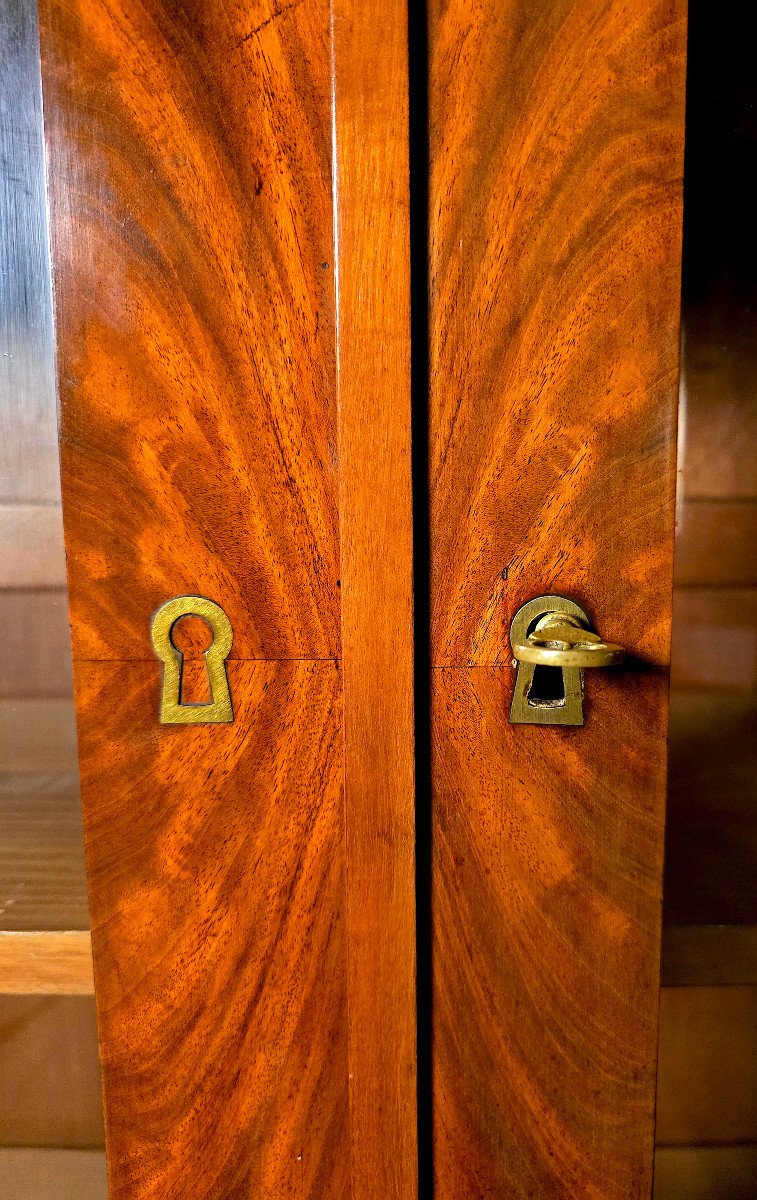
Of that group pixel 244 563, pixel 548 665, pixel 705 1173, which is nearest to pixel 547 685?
pixel 548 665

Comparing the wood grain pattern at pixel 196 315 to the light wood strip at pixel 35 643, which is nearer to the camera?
the wood grain pattern at pixel 196 315

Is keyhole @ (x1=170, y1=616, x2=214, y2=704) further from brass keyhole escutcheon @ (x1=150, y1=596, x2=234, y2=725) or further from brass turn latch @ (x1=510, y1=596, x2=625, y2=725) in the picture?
brass turn latch @ (x1=510, y1=596, x2=625, y2=725)

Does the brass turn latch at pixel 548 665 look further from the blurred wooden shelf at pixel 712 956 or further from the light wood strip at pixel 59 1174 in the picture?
the light wood strip at pixel 59 1174

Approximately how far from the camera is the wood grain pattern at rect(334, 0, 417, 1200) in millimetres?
311

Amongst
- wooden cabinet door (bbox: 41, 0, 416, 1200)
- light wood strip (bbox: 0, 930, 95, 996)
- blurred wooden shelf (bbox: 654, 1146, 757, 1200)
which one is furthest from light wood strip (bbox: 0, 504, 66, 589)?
blurred wooden shelf (bbox: 654, 1146, 757, 1200)

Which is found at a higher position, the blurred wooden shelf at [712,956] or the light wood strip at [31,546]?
the light wood strip at [31,546]

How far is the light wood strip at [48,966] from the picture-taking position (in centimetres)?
43

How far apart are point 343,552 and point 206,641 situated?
9 cm

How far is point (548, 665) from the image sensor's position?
33 cm

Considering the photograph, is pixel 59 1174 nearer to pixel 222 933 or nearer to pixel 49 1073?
pixel 49 1073

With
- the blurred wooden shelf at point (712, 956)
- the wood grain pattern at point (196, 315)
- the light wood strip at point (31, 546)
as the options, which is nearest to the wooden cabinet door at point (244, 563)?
the wood grain pattern at point (196, 315)

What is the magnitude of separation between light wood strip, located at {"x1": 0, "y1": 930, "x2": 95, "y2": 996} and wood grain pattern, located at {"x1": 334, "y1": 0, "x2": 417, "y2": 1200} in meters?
0.18

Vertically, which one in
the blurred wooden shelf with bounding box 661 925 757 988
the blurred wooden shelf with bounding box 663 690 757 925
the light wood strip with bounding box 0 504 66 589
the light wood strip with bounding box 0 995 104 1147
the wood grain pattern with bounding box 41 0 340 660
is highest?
the wood grain pattern with bounding box 41 0 340 660

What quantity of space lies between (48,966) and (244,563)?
0.30m
